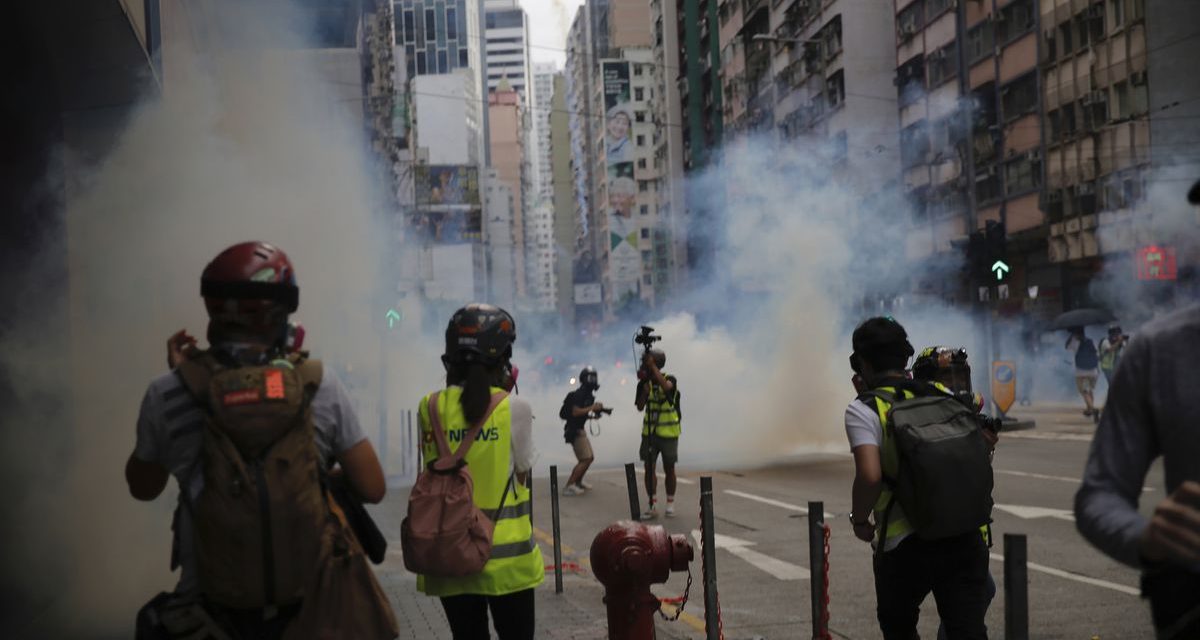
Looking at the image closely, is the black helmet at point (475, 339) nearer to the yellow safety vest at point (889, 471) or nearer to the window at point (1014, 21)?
the yellow safety vest at point (889, 471)

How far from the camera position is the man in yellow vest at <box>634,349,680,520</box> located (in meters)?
14.1

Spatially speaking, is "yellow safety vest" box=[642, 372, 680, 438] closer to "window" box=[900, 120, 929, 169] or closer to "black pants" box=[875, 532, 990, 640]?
"black pants" box=[875, 532, 990, 640]

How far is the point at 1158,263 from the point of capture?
32.0 metres

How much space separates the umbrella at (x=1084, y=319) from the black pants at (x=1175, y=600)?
101 feet

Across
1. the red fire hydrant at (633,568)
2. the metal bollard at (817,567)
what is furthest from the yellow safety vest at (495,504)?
the metal bollard at (817,567)

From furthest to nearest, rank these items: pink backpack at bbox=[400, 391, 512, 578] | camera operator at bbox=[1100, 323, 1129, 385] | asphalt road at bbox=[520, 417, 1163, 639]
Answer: camera operator at bbox=[1100, 323, 1129, 385], asphalt road at bbox=[520, 417, 1163, 639], pink backpack at bbox=[400, 391, 512, 578]

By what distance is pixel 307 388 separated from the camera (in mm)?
3357

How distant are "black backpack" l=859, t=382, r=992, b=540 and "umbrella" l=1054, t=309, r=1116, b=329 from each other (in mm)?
28372

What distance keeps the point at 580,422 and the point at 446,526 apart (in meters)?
→ 13.8

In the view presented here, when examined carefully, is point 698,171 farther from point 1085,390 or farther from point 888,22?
point 1085,390

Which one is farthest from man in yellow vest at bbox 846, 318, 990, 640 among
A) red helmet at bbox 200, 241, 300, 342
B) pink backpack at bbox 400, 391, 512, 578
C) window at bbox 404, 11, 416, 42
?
window at bbox 404, 11, 416, 42

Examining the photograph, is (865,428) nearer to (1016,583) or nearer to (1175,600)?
(1016,583)

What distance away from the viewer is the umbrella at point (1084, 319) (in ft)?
104

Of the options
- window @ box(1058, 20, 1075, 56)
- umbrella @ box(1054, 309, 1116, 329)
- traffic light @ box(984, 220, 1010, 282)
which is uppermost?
window @ box(1058, 20, 1075, 56)
